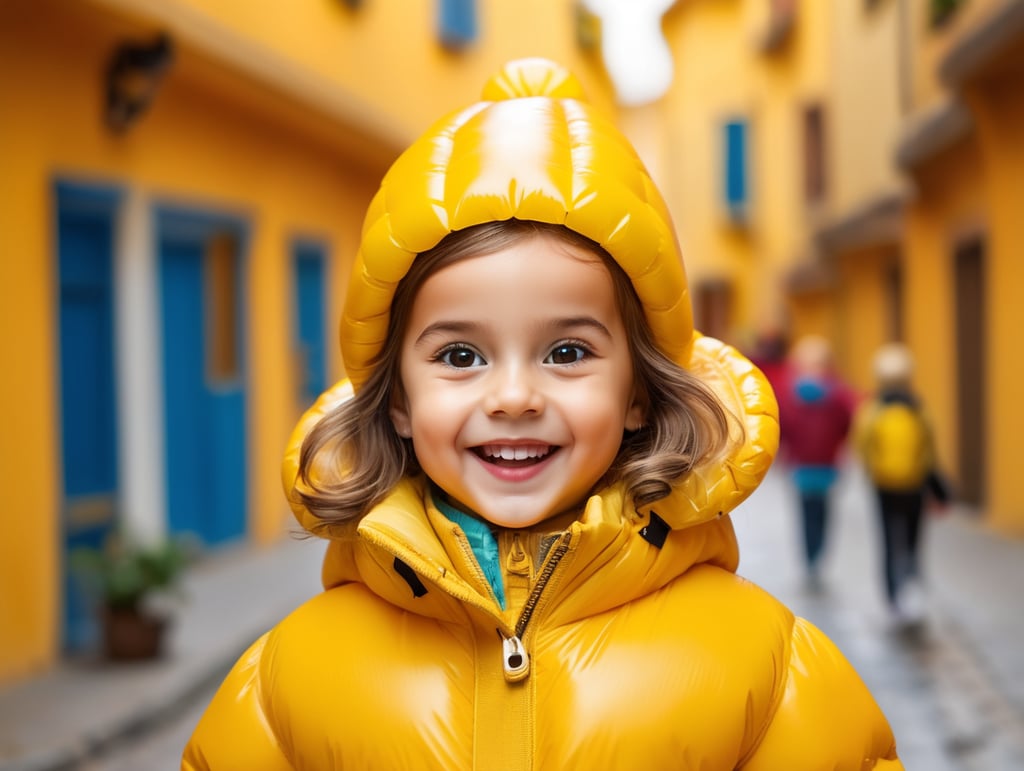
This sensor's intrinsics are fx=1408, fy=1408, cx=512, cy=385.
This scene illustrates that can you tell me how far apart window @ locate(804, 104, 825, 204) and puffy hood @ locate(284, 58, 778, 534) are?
21587 mm

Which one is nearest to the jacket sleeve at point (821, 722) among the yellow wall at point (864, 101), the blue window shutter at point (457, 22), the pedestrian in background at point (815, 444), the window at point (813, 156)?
the pedestrian in background at point (815, 444)

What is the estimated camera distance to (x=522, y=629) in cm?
217

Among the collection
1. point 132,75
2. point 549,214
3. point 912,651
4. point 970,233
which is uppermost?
point 132,75

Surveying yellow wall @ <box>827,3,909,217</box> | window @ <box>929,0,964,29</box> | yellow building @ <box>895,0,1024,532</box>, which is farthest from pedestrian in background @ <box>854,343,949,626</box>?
yellow wall @ <box>827,3,909,217</box>

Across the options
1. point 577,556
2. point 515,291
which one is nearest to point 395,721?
point 577,556

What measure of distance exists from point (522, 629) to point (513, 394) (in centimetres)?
37

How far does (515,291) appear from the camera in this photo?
7.06 ft

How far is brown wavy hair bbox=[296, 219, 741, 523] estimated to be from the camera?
7.17 ft

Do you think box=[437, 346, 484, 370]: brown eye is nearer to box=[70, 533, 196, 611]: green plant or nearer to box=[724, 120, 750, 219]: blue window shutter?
box=[70, 533, 196, 611]: green plant

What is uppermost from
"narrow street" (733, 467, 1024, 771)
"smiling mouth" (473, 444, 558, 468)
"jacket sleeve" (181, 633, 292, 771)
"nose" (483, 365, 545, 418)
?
"nose" (483, 365, 545, 418)

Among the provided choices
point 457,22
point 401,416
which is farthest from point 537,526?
point 457,22

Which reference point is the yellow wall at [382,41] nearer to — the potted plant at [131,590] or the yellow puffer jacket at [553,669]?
the potted plant at [131,590]

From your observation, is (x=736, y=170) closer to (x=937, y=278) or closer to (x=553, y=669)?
(x=937, y=278)

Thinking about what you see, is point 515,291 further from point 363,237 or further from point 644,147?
point 644,147
